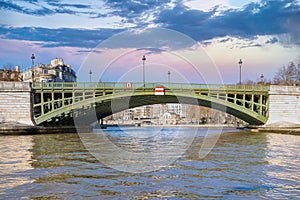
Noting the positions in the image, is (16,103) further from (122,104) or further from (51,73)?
(51,73)

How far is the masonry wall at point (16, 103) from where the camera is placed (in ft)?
133

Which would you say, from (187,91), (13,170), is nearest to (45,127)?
(187,91)

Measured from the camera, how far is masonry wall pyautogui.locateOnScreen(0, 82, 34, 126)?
40.4 metres

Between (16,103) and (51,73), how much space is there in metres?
50.9

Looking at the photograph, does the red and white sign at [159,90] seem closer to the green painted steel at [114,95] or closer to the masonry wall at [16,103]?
the green painted steel at [114,95]

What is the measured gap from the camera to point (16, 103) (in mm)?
40812

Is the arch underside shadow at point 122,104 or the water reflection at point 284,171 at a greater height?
the arch underside shadow at point 122,104

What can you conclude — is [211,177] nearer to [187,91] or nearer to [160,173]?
[160,173]

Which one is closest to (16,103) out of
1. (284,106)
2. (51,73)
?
(284,106)

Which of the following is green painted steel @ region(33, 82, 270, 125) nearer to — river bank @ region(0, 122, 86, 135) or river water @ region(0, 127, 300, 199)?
river bank @ region(0, 122, 86, 135)

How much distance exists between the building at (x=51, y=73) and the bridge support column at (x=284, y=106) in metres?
50.4

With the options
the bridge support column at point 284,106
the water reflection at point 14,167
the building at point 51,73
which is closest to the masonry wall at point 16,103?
the water reflection at point 14,167

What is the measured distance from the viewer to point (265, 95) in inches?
1817

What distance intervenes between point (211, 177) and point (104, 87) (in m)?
28.8
